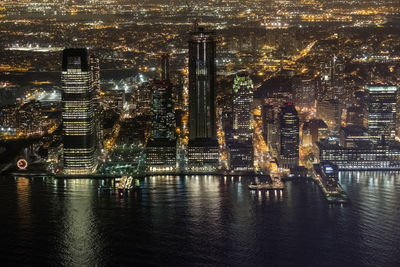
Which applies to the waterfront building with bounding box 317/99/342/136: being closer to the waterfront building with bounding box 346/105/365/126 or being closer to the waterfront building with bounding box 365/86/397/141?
the waterfront building with bounding box 346/105/365/126

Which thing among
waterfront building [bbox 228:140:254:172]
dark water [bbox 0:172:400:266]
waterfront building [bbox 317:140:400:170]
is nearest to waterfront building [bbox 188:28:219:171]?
waterfront building [bbox 228:140:254:172]

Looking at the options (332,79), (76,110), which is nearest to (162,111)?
(76,110)

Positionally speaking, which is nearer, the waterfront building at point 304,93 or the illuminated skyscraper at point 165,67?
the waterfront building at point 304,93

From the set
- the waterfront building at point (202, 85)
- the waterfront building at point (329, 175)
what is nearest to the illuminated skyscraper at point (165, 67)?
the waterfront building at point (202, 85)

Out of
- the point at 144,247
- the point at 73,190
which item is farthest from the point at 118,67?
the point at 144,247

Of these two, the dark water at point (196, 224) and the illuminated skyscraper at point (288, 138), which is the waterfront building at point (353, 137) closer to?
the illuminated skyscraper at point (288, 138)

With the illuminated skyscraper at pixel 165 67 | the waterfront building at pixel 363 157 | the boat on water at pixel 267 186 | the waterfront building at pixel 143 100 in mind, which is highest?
the illuminated skyscraper at pixel 165 67

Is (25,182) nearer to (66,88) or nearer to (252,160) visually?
(66,88)

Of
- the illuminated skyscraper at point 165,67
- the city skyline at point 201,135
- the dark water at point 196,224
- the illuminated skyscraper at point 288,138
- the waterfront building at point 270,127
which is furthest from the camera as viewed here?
the illuminated skyscraper at point 165,67
